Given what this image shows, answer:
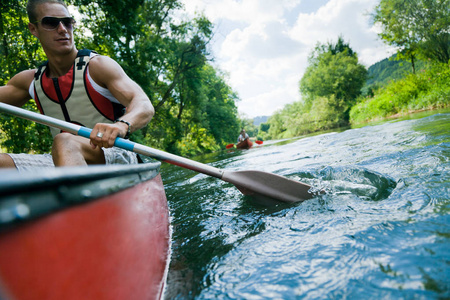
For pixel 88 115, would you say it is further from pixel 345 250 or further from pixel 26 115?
pixel 345 250

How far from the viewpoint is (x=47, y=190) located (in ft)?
1.61

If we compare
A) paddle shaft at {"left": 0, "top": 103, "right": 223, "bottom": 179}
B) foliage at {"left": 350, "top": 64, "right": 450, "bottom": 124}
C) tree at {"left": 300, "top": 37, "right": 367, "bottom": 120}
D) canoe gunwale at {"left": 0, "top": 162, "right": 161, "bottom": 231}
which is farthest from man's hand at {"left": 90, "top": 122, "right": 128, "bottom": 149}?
tree at {"left": 300, "top": 37, "right": 367, "bottom": 120}

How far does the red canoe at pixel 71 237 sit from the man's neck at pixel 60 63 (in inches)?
62.3

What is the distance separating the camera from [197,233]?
1689 mm

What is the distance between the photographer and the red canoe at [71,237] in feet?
1.39

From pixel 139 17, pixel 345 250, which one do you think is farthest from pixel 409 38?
pixel 345 250

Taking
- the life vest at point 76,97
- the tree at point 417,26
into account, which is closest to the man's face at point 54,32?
the life vest at point 76,97

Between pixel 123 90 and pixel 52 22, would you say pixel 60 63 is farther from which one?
pixel 123 90

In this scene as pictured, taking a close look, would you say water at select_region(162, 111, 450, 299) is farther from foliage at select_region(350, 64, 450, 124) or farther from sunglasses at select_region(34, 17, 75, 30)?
foliage at select_region(350, 64, 450, 124)

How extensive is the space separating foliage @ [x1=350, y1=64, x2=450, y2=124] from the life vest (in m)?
13.1

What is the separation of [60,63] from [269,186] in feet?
6.53

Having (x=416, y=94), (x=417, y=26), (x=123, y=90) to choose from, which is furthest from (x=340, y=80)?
(x=123, y=90)

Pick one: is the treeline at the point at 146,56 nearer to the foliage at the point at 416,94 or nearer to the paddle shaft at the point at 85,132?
the paddle shaft at the point at 85,132

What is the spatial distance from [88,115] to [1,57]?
28.3ft
